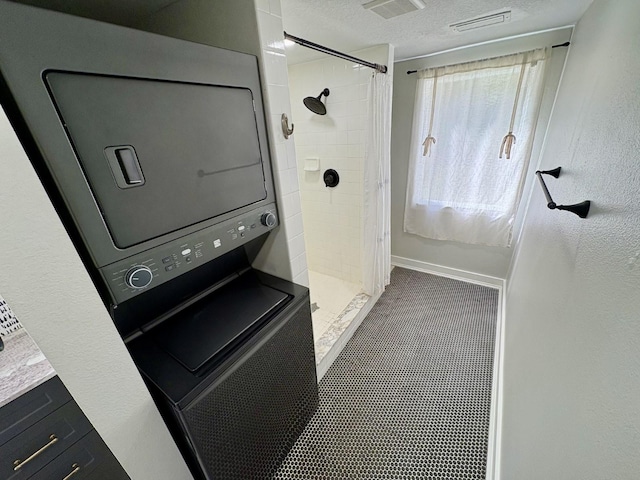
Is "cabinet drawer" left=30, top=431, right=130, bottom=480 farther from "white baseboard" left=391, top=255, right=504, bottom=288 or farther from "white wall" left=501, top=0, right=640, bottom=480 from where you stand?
"white baseboard" left=391, top=255, right=504, bottom=288

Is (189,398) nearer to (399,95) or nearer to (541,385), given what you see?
(541,385)

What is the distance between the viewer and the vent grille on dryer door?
83cm

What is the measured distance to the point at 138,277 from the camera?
2.30 ft

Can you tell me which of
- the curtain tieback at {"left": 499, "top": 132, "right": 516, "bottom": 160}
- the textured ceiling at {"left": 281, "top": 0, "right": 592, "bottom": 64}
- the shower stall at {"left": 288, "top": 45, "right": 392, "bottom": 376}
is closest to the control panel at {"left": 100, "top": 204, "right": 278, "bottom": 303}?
the textured ceiling at {"left": 281, "top": 0, "right": 592, "bottom": 64}

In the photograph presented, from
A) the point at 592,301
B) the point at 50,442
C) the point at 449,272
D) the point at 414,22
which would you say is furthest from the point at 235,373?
the point at 449,272

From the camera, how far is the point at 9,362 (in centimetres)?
69

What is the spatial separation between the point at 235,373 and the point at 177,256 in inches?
17.3

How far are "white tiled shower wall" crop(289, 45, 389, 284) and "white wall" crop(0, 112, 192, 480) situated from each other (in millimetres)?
1935

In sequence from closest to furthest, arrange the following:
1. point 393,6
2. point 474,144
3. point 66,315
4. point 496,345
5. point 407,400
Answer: point 66,315
point 393,6
point 407,400
point 496,345
point 474,144

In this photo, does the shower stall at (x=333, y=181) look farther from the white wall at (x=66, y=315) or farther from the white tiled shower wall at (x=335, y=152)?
the white wall at (x=66, y=315)

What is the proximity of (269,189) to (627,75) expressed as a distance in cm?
113

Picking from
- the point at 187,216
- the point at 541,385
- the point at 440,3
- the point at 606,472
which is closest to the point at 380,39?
the point at 440,3

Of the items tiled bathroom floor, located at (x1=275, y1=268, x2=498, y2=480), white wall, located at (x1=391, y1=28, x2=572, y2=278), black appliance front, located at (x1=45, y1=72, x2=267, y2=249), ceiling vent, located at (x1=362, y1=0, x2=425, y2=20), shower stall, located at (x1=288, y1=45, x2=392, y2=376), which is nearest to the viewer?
black appliance front, located at (x1=45, y1=72, x2=267, y2=249)

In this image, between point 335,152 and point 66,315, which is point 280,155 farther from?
point 335,152
